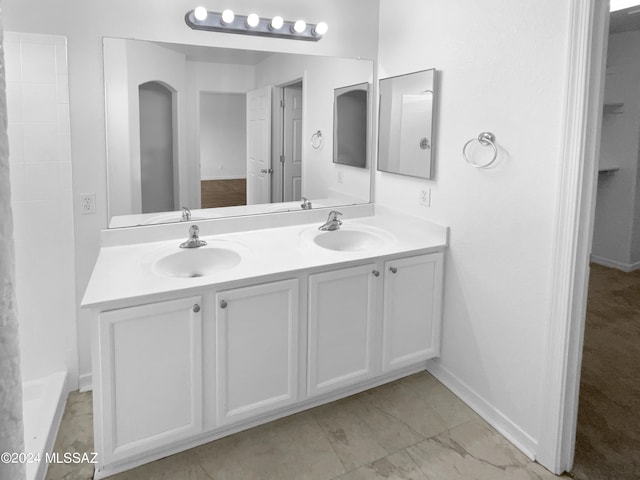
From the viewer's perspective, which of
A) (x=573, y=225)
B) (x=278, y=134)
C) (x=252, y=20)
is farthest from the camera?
(x=278, y=134)

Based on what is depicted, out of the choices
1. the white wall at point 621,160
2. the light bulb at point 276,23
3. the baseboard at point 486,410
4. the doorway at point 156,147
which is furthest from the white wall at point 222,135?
the white wall at point 621,160

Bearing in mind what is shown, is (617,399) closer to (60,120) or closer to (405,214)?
(405,214)

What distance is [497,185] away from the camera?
84.7 inches

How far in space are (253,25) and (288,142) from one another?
0.63 meters

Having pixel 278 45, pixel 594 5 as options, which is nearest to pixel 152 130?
pixel 278 45

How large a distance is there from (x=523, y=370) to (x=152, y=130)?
6.71ft

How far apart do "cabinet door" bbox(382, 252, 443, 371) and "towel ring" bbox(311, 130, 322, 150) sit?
0.90 metres

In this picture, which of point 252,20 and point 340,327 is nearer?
point 340,327

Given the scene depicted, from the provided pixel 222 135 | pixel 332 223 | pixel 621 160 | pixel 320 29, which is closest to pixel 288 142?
pixel 222 135

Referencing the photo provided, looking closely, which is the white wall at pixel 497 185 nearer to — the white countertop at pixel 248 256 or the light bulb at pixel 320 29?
the white countertop at pixel 248 256

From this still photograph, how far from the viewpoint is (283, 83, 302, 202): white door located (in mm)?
2666

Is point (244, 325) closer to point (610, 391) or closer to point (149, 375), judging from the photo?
point (149, 375)

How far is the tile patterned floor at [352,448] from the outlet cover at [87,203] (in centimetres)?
A: 94

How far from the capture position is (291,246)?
7.88 ft
